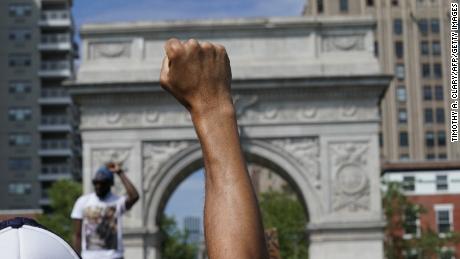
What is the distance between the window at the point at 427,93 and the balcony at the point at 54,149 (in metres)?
24.0

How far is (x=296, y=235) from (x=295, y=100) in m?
22.0

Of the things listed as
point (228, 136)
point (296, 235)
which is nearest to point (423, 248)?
point (296, 235)

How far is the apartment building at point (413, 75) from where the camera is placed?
7494cm

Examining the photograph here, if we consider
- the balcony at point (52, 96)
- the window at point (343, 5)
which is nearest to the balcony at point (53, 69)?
the balcony at point (52, 96)

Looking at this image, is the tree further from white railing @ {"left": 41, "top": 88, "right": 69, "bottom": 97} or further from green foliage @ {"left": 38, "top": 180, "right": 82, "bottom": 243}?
white railing @ {"left": 41, "top": 88, "right": 69, "bottom": 97}

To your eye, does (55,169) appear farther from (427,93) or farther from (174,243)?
(427,93)

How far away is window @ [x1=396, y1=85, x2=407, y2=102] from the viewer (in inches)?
2972

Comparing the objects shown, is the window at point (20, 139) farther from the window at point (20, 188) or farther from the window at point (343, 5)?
the window at point (343, 5)

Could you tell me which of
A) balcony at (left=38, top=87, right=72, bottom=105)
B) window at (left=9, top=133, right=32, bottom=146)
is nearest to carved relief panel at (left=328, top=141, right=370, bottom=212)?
window at (left=9, top=133, right=32, bottom=146)

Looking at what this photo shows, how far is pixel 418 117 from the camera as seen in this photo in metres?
75.5

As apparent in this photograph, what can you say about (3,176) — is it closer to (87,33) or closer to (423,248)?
(423,248)

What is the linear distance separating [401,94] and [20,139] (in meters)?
25.6

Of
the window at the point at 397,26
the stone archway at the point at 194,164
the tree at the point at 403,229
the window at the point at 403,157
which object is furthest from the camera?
the window at the point at 397,26

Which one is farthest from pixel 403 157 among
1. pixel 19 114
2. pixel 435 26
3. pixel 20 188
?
pixel 20 188
